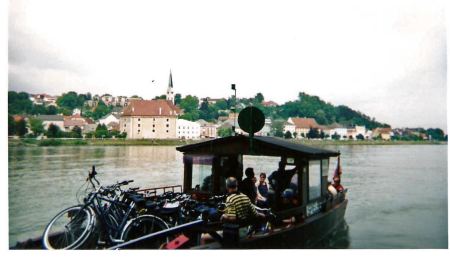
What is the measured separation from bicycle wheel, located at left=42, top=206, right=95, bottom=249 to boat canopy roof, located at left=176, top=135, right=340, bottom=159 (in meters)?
1.92

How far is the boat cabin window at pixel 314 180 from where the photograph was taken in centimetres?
497

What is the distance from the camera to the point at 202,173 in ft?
17.5

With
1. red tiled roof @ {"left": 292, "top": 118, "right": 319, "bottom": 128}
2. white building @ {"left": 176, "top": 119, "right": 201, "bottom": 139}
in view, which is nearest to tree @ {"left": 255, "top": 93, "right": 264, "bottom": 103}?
white building @ {"left": 176, "top": 119, "right": 201, "bottom": 139}

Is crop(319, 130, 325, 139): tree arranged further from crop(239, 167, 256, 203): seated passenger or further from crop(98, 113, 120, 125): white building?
crop(239, 167, 256, 203): seated passenger

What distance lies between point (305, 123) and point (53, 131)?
6017mm

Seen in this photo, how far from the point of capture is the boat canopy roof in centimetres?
472

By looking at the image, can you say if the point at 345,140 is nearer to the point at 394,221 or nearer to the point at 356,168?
the point at 394,221

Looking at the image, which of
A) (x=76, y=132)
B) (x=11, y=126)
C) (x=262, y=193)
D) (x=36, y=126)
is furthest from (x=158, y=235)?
(x=76, y=132)

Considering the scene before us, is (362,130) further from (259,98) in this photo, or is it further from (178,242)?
(178,242)

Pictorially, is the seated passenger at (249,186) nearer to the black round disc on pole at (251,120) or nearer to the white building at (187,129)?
the black round disc on pole at (251,120)

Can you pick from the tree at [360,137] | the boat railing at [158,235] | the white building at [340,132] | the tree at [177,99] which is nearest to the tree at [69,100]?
the tree at [177,99]

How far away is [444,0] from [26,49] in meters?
6.24

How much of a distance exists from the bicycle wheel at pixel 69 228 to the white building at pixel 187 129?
452cm

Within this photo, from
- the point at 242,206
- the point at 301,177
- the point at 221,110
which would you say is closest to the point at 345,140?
the point at 221,110
